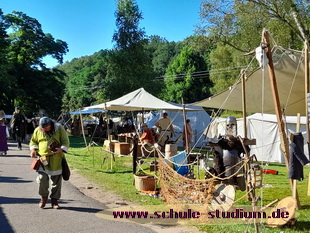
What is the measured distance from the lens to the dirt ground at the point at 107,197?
544 centimetres

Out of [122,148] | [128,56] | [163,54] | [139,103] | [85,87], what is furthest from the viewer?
[85,87]

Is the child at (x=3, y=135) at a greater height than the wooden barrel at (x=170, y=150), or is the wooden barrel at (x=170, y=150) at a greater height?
the child at (x=3, y=135)

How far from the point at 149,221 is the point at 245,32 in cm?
1961

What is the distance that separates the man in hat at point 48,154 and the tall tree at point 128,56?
29.6m

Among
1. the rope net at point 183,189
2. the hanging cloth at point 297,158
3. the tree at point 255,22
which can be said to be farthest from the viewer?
the tree at point 255,22

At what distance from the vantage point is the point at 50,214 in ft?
20.1

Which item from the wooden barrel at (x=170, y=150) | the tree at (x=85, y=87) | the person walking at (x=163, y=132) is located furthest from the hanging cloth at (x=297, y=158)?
the tree at (x=85, y=87)

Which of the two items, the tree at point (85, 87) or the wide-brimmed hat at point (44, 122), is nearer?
the wide-brimmed hat at point (44, 122)

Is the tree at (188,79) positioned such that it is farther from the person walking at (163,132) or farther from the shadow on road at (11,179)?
the shadow on road at (11,179)

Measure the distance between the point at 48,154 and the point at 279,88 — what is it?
605 centimetres

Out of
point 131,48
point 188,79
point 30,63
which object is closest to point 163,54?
point 188,79

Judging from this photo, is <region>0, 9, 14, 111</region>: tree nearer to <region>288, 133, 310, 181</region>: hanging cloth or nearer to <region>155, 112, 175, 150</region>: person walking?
<region>155, 112, 175, 150</region>: person walking

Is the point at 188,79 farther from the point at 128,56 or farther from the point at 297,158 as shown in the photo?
the point at 297,158

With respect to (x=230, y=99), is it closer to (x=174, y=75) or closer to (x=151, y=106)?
(x=151, y=106)
